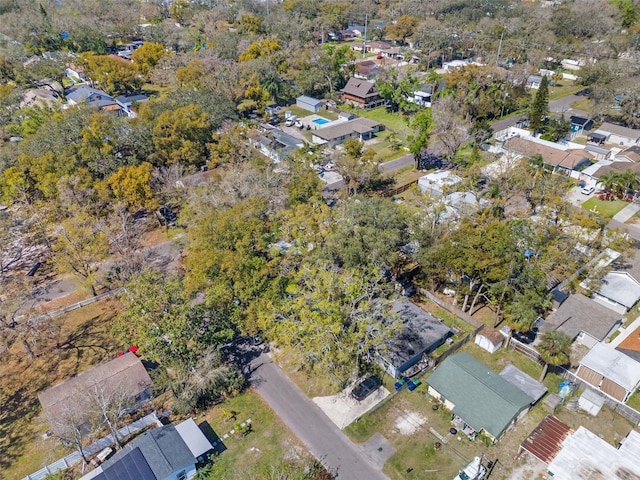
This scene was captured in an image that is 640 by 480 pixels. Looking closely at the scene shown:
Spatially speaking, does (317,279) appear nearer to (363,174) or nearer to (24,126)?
(363,174)

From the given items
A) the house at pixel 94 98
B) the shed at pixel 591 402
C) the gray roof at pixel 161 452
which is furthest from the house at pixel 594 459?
the house at pixel 94 98

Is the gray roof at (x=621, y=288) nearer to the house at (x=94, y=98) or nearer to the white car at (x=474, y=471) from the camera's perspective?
the white car at (x=474, y=471)

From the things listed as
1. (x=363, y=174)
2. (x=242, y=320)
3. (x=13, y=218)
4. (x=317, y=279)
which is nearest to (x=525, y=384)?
(x=317, y=279)

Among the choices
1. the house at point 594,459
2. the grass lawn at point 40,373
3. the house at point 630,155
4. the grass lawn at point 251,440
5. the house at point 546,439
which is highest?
the house at point 630,155

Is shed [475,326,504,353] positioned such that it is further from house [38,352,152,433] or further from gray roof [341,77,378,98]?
gray roof [341,77,378,98]

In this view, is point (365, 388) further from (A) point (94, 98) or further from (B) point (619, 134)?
(A) point (94, 98)

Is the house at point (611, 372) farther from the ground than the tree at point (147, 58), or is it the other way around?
the tree at point (147, 58)
